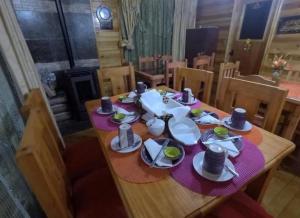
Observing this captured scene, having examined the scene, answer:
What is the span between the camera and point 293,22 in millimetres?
2254

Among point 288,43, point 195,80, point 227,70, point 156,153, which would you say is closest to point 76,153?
point 156,153

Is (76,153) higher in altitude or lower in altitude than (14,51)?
lower

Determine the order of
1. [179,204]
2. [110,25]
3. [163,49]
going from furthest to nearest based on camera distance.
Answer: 1. [163,49]
2. [110,25]
3. [179,204]

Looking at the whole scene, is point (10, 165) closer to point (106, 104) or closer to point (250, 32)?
point (106, 104)

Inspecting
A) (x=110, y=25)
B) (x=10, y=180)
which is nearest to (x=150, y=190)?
(x=10, y=180)

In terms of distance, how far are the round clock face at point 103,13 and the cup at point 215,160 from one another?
278cm

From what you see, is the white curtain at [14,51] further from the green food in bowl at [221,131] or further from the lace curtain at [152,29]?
the lace curtain at [152,29]

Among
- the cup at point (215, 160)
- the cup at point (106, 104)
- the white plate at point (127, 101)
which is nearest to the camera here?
the cup at point (215, 160)

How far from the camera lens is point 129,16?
285 cm

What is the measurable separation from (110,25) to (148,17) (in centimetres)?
77

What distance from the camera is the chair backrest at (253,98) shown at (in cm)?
103

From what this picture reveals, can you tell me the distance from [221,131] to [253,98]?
455 mm

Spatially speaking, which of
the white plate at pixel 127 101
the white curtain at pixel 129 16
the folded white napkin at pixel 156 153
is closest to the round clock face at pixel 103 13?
the white curtain at pixel 129 16

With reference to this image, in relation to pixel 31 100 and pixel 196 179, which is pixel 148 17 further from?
pixel 196 179
